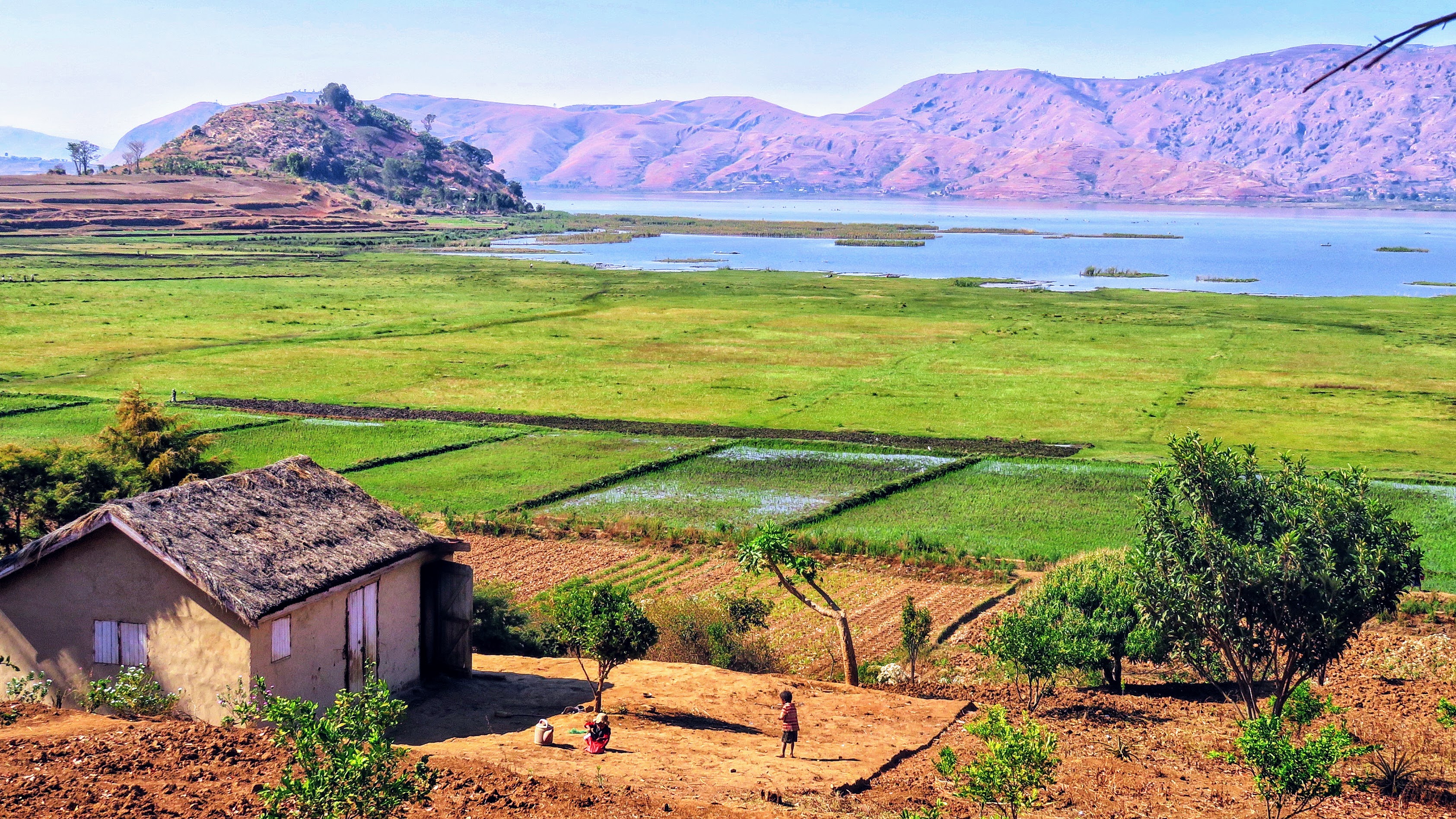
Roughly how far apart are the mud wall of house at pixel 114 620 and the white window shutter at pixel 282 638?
523 millimetres

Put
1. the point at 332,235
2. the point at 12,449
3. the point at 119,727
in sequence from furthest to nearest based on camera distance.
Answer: the point at 332,235 < the point at 12,449 < the point at 119,727

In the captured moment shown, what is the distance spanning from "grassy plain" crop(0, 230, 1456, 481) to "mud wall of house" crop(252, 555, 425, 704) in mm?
33236

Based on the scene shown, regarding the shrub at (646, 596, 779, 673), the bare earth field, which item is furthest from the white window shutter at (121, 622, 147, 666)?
the shrub at (646, 596, 779, 673)

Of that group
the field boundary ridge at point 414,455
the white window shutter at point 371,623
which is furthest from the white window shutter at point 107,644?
the field boundary ridge at point 414,455

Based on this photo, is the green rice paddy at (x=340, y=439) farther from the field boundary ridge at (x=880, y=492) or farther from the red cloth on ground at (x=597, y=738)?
the red cloth on ground at (x=597, y=738)

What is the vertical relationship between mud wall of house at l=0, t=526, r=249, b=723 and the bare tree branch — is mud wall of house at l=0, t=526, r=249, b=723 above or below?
below

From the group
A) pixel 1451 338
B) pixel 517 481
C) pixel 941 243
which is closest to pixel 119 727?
pixel 517 481

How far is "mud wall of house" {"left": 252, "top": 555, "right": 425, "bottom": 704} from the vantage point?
702 inches

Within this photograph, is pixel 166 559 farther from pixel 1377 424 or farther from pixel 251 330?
pixel 251 330

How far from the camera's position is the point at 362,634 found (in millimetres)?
19781

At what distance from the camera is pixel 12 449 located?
27547 mm

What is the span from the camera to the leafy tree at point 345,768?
10555 millimetres

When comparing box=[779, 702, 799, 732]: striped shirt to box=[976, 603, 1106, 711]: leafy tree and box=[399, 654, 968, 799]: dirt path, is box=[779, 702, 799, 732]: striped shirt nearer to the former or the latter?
box=[399, 654, 968, 799]: dirt path

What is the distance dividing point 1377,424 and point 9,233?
155m
